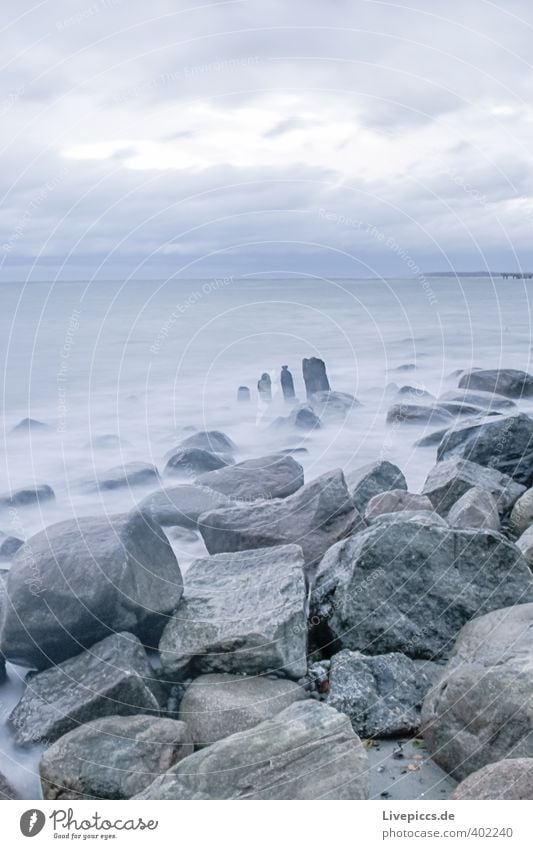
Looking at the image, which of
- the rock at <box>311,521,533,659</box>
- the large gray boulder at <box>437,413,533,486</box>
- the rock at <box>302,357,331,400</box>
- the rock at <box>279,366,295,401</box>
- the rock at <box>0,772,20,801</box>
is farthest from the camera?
the rock at <box>279,366,295,401</box>

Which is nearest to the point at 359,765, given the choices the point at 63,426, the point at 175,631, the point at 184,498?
the point at 175,631

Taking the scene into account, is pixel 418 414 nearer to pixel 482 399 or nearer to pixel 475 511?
pixel 482 399

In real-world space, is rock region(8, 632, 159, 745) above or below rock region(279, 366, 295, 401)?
below

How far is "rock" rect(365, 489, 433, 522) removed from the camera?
8.34 meters

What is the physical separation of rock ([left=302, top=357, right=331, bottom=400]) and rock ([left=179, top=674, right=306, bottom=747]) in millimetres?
12388

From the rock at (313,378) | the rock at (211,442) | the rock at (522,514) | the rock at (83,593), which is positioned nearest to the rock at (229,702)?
the rock at (83,593)

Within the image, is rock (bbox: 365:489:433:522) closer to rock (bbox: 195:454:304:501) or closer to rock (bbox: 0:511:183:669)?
rock (bbox: 195:454:304:501)

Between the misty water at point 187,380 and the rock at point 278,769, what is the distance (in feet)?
4.15

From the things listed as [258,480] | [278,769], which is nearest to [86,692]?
[278,769]
